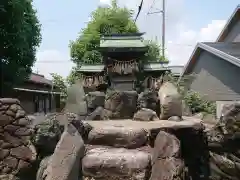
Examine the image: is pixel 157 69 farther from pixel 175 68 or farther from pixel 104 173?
pixel 175 68

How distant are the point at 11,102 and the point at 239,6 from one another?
43.8ft

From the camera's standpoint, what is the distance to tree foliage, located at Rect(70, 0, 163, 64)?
20.7 meters

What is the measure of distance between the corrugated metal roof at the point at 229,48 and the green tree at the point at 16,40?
9.07m

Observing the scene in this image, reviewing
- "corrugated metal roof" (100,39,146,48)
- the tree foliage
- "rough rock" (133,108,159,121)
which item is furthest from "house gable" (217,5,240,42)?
Result: "rough rock" (133,108,159,121)

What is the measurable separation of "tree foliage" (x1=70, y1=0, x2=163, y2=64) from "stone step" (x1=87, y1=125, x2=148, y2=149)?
1502 cm

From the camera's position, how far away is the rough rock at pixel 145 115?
24.7 ft

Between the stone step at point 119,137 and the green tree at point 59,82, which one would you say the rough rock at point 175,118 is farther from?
the green tree at point 59,82

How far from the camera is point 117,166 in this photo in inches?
189

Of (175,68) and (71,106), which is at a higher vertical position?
(175,68)

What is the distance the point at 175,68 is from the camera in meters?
28.9

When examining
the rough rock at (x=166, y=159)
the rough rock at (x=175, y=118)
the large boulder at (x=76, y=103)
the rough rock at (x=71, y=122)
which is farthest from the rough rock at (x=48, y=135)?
the large boulder at (x=76, y=103)

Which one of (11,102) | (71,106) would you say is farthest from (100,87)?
(11,102)

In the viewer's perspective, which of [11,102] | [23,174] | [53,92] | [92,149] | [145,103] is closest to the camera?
[92,149]

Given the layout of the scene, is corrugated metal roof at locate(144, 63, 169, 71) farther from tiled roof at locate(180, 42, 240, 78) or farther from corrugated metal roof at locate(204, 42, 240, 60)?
corrugated metal roof at locate(204, 42, 240, 60)
